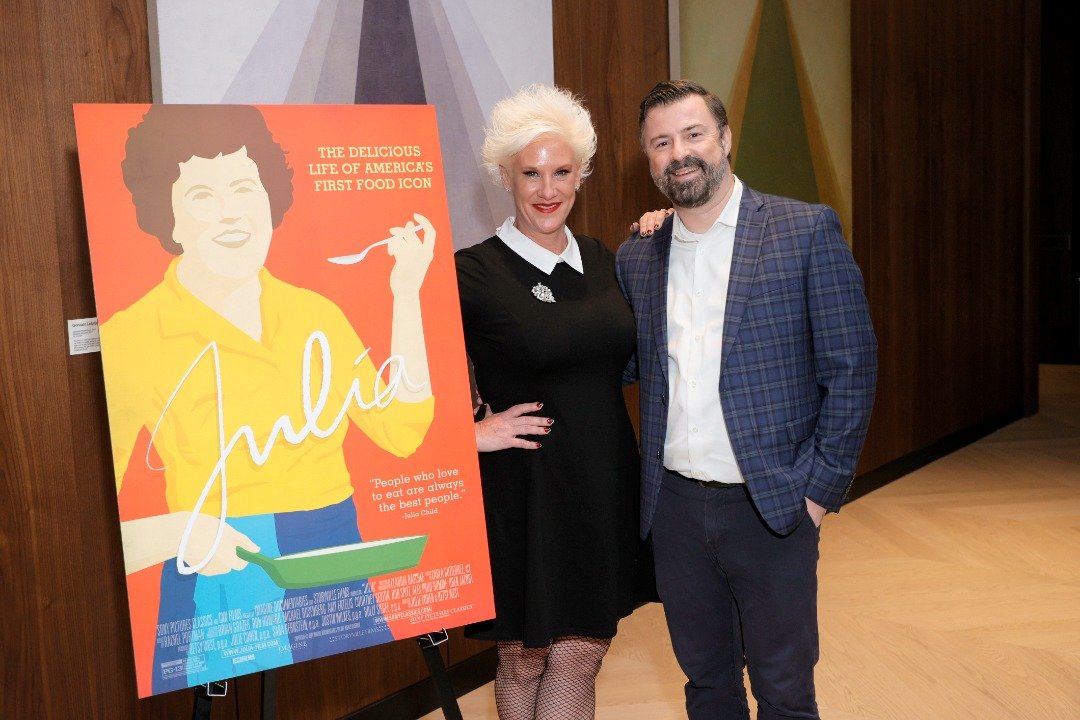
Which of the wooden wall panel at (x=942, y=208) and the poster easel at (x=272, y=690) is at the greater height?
the wooden wall panel at (x=942, y=208)

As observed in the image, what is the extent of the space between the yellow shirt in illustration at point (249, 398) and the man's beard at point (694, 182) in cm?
74

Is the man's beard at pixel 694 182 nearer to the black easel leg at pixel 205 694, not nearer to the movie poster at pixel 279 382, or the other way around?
the movie poster at pixel 279 382

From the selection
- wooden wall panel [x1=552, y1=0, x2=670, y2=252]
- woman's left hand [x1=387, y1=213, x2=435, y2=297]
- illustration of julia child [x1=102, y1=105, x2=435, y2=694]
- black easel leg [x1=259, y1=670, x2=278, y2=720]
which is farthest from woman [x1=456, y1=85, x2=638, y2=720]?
wooden wall panel [x1=552, y1=0, x2=670, y2=252]

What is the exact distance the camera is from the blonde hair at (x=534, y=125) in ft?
7.01

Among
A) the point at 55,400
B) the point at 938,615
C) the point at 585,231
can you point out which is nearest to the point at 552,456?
the point at 55,400

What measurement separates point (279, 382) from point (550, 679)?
3.44 feet

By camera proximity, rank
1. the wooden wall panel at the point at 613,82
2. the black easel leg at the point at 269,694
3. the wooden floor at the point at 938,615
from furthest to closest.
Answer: the wooden wall panel at the point at 613,82 < the wooden floor at the point at 938,615 < the black easel leg at the point at 269,694

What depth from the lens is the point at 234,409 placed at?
63.0 inches

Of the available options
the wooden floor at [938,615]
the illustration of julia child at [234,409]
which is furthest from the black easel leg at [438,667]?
the wooden floor at [938,615]

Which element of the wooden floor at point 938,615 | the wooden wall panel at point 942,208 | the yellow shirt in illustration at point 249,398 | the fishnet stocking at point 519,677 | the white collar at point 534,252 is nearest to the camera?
the yellow shirt in illustration at point 249,398

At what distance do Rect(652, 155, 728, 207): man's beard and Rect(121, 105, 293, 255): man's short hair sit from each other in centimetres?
79

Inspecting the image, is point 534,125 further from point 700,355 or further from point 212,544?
point 212,544

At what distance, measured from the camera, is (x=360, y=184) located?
1.75 metres

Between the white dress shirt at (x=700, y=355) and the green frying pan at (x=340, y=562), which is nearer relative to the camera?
the green frying pan at (x=340, y=562)
